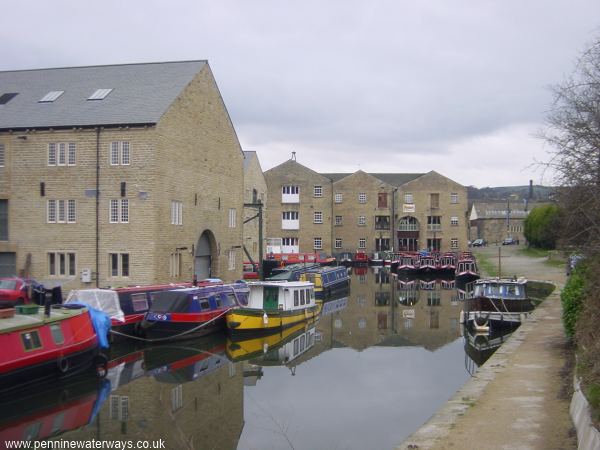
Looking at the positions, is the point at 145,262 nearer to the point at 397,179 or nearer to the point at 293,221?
the point at 293,221

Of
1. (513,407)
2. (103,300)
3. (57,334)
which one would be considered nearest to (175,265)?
(103,300)

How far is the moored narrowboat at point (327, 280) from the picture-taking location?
131 feet

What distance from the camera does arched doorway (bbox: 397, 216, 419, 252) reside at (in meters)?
72.3

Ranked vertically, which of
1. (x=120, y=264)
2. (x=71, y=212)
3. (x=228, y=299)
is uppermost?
(x=71, y=212)

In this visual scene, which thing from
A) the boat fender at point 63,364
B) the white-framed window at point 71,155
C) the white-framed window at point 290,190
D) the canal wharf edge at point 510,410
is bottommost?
the boat fender at point 63,364

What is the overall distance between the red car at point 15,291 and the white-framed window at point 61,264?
2.47 metres

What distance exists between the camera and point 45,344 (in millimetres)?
16453

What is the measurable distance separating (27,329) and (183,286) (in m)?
10.6

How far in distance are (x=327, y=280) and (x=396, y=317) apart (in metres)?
9.73

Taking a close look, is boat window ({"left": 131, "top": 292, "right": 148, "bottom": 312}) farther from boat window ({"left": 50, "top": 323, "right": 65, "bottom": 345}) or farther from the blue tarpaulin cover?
boat window ({"left": 50, "top": 323, "right": 65, "bottom": 345})

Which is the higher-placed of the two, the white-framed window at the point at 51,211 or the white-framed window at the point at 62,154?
the white-framed window at the point at 62,154

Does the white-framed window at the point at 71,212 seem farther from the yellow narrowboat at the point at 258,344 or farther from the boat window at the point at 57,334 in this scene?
the boat window at the point at 57,334

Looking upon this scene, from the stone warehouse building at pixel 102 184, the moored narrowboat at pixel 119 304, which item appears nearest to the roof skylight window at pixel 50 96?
the stone warehouse building at pixel 102 184

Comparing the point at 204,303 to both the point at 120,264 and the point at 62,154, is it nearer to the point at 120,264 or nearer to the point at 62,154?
the point at 120,264
